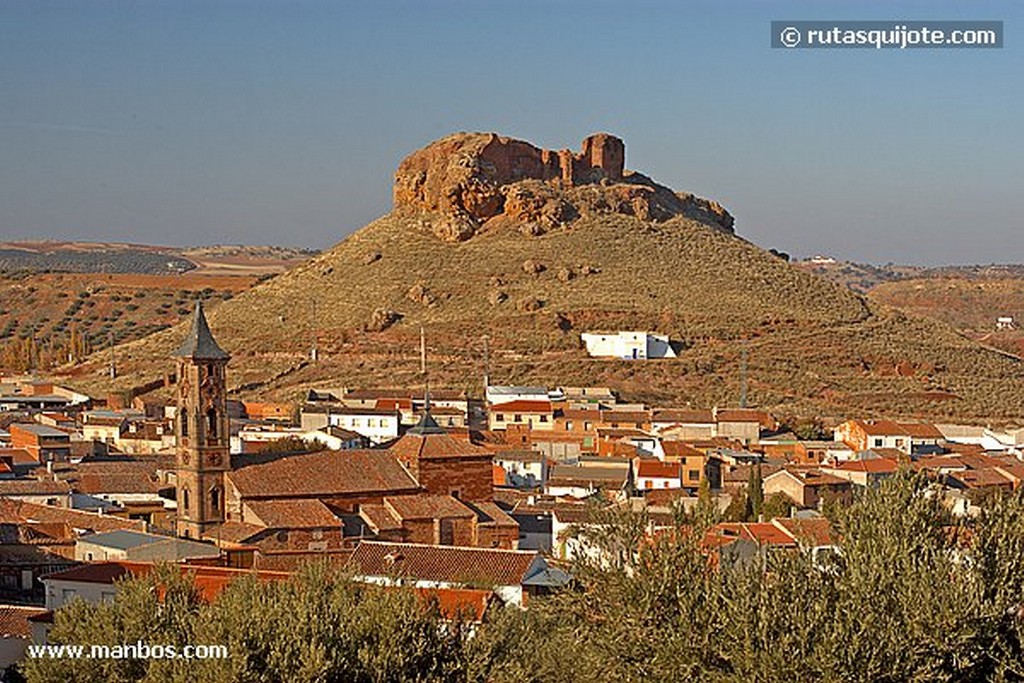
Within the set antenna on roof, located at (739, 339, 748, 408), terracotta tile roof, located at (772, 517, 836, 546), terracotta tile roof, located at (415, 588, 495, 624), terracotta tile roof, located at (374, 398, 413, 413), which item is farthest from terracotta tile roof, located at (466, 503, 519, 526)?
antenna on roof, located at (739, 339, 748, 408)

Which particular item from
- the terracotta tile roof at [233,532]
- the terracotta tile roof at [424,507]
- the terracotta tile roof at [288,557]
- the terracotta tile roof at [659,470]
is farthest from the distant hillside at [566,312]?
the terracotta tile roof at [288,557]

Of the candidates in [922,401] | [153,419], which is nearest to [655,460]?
[153,419]

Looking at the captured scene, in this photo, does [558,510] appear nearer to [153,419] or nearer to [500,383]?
[153,419]

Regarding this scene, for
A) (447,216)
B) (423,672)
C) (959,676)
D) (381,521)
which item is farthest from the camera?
(447,216)

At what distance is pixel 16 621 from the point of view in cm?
2542

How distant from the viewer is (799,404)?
70125mm

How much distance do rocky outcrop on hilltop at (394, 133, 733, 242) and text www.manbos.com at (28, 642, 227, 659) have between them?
68.7 meters

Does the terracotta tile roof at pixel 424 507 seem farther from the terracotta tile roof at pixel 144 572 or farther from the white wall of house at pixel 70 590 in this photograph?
the white wall of house at pixel 70 590

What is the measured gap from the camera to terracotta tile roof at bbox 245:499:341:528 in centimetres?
3422

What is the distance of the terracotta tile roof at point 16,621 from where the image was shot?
24.8 meters

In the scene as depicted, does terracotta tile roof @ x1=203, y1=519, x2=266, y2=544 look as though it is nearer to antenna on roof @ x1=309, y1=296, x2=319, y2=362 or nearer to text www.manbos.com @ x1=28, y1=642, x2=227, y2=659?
text www.manbos.com @ x1=28, y1=642, x2=227, y2=659

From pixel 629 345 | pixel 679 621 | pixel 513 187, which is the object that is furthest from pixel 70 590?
pixel 513 187

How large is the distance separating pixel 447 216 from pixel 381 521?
55623 millimetres

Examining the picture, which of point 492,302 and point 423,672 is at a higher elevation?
point 492,302
